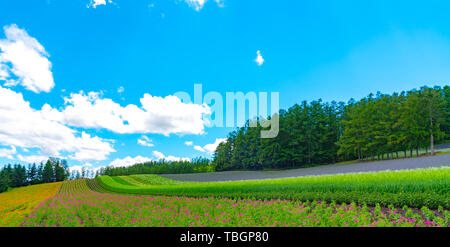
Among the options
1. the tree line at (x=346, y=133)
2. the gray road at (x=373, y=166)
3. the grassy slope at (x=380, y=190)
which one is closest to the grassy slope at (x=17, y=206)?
the grassy slope at (x=380, y=190)

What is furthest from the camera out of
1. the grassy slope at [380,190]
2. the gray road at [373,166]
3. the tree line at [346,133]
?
the tree line at [346,133]

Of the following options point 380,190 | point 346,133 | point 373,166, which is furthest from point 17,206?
point 346,133

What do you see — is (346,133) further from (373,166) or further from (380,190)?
(380,190)

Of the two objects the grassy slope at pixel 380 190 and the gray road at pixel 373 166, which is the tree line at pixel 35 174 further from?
the grassy slope at pixel 380 190

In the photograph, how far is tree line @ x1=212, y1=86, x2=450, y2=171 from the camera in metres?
37.4

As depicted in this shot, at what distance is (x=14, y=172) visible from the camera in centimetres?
7469

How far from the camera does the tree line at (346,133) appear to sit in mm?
37406

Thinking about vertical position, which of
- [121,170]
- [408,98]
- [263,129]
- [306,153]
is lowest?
[121,170]

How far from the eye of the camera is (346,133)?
42781 mm

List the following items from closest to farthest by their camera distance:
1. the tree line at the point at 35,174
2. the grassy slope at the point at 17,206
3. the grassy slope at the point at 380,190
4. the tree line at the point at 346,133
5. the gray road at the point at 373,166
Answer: the grassy slope at the point at 380,190
the grassy slope at the point at 17,206
the gray road at the point at 373,166
the tree line at the point at 346,133
the tree line at the point at 35,174

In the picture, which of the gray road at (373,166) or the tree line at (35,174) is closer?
the gray road at (373,166)
